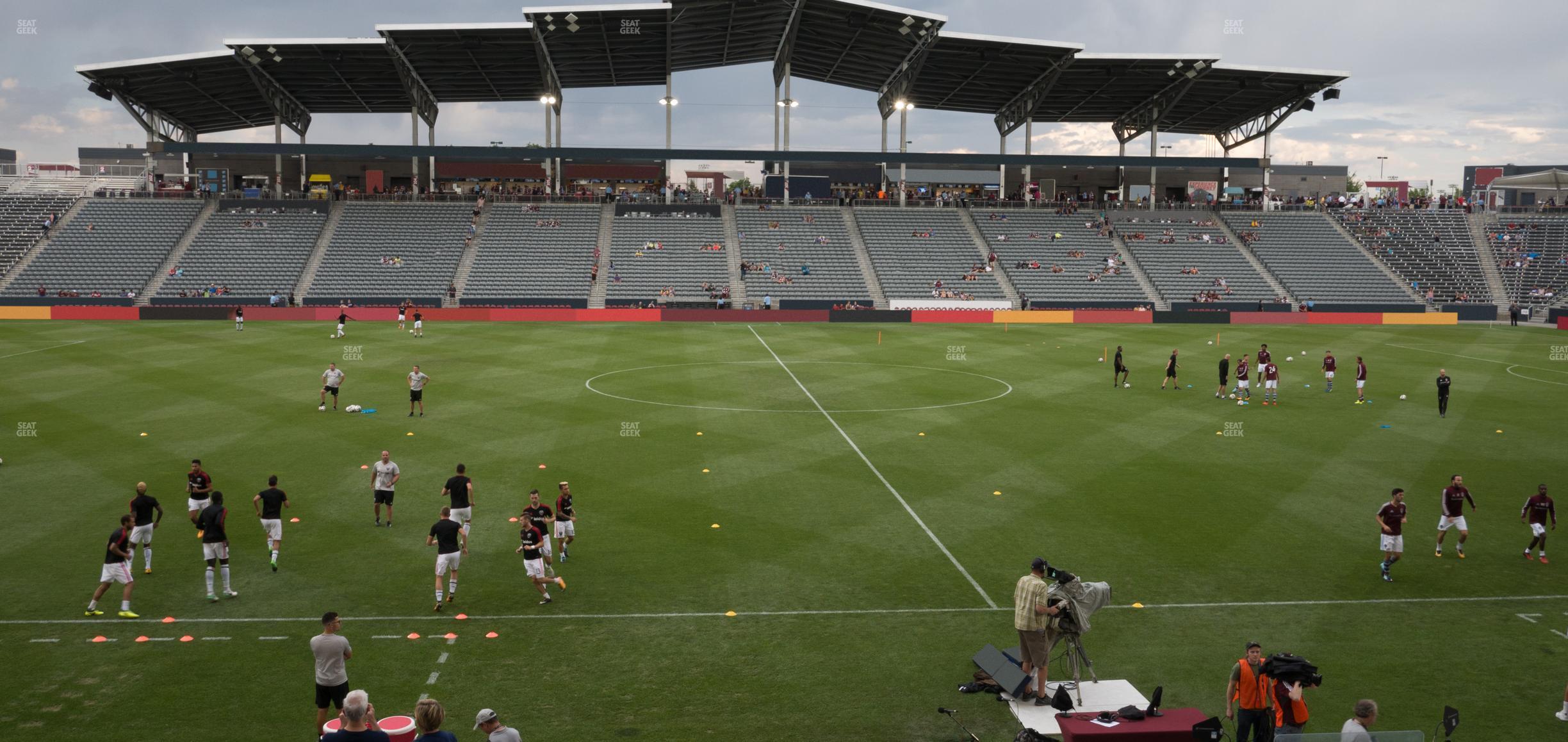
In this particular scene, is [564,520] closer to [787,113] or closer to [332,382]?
[332,382]

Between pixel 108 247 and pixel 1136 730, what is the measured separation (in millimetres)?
78971

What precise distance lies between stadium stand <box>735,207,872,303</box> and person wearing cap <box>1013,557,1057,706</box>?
5596 centimetres

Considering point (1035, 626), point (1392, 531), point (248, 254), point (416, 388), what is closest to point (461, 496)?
point (1035, 626)

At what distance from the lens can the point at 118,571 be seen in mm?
13992

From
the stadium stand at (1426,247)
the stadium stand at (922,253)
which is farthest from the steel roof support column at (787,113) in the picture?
the stadium stand at (1426,247)

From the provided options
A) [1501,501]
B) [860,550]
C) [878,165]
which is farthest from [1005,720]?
[878,165]

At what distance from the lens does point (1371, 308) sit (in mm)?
68938

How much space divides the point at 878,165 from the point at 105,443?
77210 millimetres

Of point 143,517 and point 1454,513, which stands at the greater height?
point 143,517

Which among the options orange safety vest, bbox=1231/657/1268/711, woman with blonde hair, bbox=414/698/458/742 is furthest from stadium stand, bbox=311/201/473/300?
orange safety vest, bbox=1231/657/1268/711

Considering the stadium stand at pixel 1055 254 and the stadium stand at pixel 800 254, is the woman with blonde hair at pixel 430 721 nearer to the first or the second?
the stadium stand at pixel 800 254

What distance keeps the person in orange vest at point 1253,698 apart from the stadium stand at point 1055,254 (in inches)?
2337

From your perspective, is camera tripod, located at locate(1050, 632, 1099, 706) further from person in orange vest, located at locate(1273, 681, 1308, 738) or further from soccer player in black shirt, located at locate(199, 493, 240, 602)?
soccer player in black shirt, located at locate(199, 493, 240, 602)

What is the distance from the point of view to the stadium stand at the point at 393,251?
218ft
